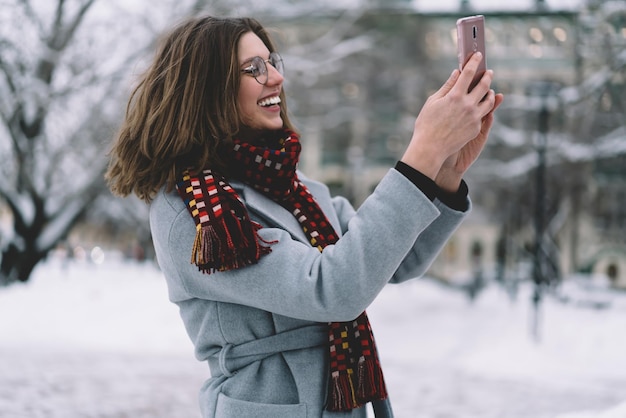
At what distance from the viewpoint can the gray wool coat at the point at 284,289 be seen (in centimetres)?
159

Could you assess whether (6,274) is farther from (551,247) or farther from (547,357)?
(551,247)

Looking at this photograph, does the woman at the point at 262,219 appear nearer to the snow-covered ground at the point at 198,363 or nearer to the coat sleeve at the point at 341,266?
the coat sleeve at the point at 341,266

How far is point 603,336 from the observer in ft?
50.1

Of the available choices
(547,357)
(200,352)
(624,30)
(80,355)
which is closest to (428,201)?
(200,352)

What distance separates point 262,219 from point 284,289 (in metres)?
0.27

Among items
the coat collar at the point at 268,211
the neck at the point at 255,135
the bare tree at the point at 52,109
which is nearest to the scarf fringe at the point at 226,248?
the coat collar at the point at 268,211

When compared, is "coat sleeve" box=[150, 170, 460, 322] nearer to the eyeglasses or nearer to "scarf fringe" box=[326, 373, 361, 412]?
"scarf fringe" box=[326, 373, 361, 412]

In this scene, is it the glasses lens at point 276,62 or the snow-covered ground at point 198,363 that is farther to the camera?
the snow-covered ground at point 198,363

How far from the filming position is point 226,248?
5.44 feet

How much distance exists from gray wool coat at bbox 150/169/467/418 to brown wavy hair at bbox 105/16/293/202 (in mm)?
79

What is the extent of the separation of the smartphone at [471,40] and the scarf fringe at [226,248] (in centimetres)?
57

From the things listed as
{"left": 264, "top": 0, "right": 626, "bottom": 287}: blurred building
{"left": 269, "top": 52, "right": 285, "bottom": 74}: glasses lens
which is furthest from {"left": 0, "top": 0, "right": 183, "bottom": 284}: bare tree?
{"left": 269, "top": 52, "right": 285, "bottom": 74}: glasses lens

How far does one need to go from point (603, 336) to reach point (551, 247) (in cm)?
2287

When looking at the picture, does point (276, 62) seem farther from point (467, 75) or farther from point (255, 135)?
point (467, 75)
